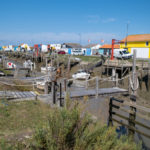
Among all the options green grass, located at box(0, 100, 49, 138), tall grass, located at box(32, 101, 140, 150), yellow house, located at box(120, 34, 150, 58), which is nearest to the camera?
tall grass, located at box(32, 101, 140, 150)

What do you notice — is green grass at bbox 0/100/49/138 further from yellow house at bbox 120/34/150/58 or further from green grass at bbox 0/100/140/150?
yellow house at bbox 120/34/150/58

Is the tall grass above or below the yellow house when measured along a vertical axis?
below

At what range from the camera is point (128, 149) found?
276 centimetres

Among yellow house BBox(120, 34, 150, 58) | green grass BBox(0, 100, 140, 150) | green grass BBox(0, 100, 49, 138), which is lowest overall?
green grass BBox(0, 100, 49, 138)

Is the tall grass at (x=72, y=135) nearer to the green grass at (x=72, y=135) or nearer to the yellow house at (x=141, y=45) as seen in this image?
the green grass at (x=72, y=135)

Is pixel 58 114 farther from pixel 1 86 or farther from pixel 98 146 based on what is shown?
pixel 1 86

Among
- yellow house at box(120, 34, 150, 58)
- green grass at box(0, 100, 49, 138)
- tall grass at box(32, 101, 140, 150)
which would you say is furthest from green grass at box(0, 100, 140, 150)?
yellow house at box(120, 34, 150, 58)

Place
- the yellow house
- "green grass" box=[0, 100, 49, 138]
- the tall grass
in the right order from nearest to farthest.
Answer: the tall grass → "green grass" box=[0, 100, 49, 138] → the yellow house

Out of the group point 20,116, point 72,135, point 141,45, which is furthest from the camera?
point 141,45

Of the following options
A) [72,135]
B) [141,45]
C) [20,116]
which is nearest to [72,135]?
[72,135]

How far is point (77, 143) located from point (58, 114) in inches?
22.9

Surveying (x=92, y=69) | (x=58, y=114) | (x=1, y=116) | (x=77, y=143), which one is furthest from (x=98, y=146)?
(x=92, y=69)

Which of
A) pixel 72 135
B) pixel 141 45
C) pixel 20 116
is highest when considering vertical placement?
pixel 141 45

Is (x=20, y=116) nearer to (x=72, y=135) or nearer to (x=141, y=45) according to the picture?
(x=72, y=135)
